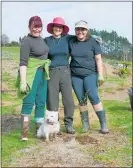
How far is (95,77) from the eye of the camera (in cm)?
697

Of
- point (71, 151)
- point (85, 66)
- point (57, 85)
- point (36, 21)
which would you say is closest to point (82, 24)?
point (85, 66)

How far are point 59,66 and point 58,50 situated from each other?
28 cm

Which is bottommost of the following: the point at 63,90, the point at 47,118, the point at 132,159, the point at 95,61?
the point at 132,159

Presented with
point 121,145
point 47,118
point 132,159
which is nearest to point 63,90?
point 47,118

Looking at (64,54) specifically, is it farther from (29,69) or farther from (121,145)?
(121,145)

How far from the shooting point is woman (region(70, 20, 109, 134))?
267 inches

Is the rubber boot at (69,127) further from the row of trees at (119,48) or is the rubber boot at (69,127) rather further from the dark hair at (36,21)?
the row of trees at (119,48)

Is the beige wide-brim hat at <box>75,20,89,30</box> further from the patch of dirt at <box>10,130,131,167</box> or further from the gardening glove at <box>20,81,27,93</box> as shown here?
the patch of dirt at <box>10,130,131,167</box>

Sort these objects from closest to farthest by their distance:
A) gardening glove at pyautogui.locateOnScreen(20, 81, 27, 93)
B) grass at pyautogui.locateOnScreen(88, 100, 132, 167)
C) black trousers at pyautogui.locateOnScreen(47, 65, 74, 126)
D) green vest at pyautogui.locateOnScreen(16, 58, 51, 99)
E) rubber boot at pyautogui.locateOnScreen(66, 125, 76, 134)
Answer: grass at pyautogui.locateOnScreen(88, 100, 132, 167), gardening glove at pyautogui.locateOnScreen(20, 81, 27, 93), green vest at pyautogui.locateOnScreen(16, 58, 51, 99), black trousers at pyautogui.locateOnScreen(47, 65, 74, 126), rubber boot at pyautogui.locateOnScreen(66, 125, 76, 134)

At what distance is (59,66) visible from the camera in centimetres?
677

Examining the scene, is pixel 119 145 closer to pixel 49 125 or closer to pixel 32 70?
pixel 49 125

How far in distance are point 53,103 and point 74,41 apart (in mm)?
1106

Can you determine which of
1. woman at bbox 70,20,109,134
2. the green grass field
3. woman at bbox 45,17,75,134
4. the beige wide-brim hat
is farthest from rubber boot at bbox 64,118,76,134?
the beige wide-brim hat

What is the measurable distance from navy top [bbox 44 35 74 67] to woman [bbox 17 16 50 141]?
182mm
